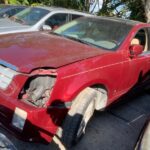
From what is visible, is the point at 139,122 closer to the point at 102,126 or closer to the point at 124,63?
the point at 102,126

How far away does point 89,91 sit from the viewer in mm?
4441

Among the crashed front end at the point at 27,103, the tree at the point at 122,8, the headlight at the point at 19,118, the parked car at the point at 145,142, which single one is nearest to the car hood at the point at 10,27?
the crashed front end at the point at 27,103

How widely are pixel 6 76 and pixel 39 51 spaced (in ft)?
2.24

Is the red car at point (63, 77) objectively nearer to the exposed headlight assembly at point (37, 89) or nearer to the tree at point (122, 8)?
the exposed headlight assembly at point (37, 89)

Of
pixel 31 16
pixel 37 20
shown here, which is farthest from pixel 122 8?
pixel 37 20

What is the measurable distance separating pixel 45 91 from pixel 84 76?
0.59 metres

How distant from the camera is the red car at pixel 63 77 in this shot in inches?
151

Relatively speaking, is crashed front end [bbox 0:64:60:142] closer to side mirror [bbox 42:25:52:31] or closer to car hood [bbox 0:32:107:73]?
car hood [bbox 0:32:107:73]

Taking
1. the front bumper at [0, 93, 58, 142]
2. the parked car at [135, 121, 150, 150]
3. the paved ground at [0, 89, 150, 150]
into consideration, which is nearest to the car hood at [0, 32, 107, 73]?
the front bumper at [0, 93, 58, 142]

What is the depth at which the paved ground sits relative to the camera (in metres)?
4.52

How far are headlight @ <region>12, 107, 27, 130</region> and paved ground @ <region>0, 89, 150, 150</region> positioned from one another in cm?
63

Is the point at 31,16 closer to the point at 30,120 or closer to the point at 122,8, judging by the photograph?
the point at 30,120

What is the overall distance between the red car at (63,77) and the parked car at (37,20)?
2.38 metres

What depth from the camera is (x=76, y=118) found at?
4.25 m
